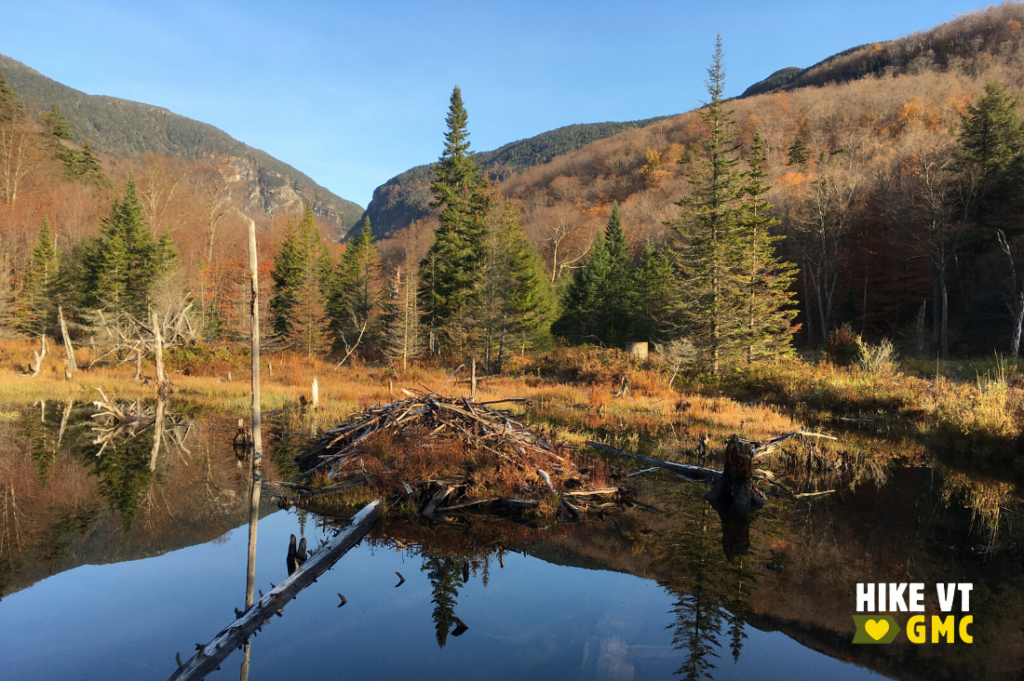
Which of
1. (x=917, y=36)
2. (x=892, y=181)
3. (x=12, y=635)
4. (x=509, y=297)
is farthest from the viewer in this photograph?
(x=917, y=36)

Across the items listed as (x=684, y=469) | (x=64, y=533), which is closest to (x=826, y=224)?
(x=684, y=469)

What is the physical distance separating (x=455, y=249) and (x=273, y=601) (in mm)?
34022

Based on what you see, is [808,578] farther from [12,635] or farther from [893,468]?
[12,635]

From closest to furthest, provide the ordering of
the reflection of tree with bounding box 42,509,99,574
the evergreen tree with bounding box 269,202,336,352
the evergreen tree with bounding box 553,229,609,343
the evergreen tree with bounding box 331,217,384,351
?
the reflection of tree with bounding box 42,509,99,574 < the evergreen tree with bounding box 269,202,336,352 < the evergreen tree with bounding box 553,229,609,343 < the evergreen tree with bounding box 331,217,384,351

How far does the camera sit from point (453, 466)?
1038cm

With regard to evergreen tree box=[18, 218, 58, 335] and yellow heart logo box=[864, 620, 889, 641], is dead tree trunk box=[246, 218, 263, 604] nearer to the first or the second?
yellow heart logo box=[864, 620, 889, 641]

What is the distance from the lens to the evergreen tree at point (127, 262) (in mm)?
40031

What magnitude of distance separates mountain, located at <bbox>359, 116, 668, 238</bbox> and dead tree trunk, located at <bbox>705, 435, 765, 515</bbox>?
152217 millimetres

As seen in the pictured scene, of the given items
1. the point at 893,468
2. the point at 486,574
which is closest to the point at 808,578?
the point at 486,574

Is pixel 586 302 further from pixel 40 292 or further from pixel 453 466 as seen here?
pixel 40 292

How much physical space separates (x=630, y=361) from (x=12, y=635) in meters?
25.7

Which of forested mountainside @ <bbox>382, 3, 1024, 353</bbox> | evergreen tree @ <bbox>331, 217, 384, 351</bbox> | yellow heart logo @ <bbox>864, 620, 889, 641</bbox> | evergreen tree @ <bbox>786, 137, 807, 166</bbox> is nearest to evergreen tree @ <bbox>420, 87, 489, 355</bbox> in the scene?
forested mountainside @ <bbox>382, 3, 1024, 353</bbox>

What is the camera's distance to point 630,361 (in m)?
29.0

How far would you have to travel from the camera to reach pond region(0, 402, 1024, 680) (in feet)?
19.0
